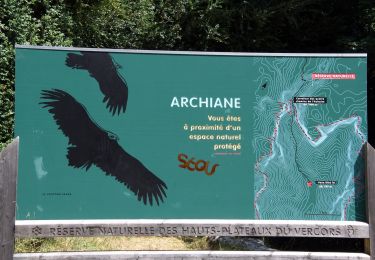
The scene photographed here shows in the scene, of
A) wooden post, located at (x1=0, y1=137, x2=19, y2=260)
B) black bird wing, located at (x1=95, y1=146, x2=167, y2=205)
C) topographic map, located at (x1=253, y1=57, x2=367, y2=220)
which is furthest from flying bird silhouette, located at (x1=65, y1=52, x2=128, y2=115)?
topographic map, located at (x1=253, y1=57, x2=367, y2=220)

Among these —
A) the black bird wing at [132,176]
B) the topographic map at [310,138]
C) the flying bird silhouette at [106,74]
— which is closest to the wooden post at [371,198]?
the topographic map at [310,138]

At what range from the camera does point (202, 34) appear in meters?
10.3

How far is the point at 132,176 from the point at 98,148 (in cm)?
43

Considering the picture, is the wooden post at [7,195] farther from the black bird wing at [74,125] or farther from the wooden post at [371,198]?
the wooden post at [371,198]

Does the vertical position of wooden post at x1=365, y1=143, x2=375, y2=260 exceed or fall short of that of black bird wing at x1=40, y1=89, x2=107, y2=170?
it falls short

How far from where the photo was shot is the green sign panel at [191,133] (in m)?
4.64

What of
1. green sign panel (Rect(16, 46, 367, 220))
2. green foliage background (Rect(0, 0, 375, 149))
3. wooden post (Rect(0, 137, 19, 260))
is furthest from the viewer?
green foliage background (Rect(0, 0, 375, 149))

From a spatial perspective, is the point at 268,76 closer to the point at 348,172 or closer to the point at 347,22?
the point at 348,172

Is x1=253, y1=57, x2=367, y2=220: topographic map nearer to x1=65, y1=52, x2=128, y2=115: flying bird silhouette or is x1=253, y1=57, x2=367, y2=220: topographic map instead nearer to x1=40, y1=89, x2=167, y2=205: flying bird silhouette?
x1=40, y1=89, x2=167, y2=205: flying bird silhouette

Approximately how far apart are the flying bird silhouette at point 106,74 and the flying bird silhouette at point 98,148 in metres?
0.27

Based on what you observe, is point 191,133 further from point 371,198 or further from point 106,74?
point 371,198

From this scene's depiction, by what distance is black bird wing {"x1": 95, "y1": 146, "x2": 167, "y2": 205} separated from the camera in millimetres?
4668

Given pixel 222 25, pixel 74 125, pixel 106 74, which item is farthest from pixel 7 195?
pixel 222 25

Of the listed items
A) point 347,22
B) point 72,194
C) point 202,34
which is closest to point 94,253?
point 72,194
